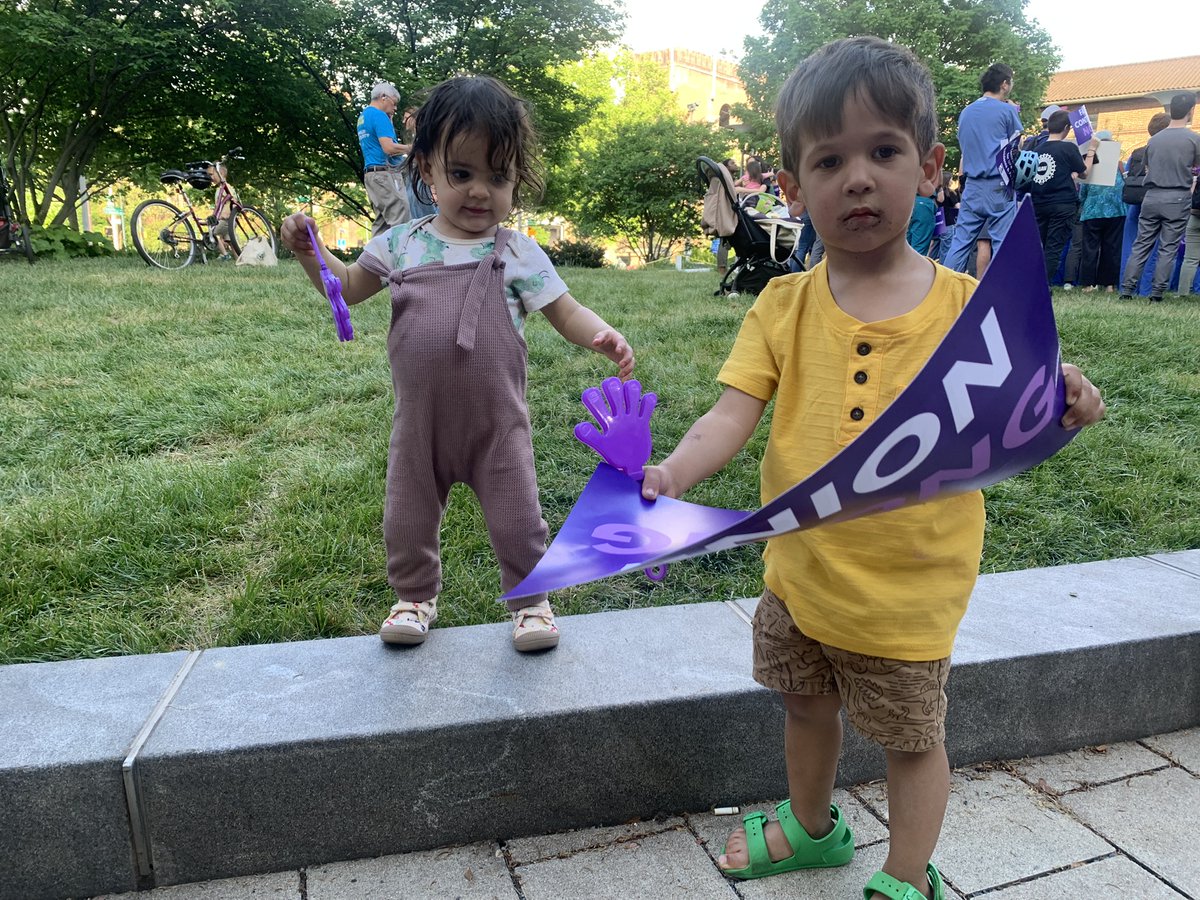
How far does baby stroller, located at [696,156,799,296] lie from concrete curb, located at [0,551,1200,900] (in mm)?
6218

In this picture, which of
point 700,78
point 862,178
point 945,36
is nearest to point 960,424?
point 862,178

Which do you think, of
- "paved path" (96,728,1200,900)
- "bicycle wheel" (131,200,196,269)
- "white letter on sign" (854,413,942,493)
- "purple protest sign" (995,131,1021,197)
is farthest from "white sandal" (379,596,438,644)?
"bicycle wheel" (131,200,196,269)

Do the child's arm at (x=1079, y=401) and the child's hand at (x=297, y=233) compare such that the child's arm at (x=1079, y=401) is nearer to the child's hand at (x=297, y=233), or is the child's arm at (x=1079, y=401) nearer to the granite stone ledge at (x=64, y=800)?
the child's hand at (x=297, y=233)

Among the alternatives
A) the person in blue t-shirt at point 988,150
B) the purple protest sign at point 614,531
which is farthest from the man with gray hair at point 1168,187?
the purple protest sign at point 614,531

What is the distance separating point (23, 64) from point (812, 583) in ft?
58.2

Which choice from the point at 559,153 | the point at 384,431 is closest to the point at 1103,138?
the point at 384,431

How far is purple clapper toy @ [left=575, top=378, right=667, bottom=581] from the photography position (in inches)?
57.7

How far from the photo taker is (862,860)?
1729mm

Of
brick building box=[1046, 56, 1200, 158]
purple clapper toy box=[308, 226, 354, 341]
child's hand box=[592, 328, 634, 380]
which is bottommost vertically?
child's hand box=[592, 328, 634, 380]

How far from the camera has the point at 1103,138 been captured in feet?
33.7

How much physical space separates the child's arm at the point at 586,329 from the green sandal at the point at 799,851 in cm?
100

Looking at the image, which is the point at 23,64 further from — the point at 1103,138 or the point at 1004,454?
the point at 1004,454

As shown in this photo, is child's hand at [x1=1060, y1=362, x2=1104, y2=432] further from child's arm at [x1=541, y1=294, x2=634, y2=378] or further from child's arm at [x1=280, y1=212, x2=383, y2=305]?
child's arm at [x1=280, y1=212, x2=383, y2=305]

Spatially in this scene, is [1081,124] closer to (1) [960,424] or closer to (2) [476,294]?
(2) [476,294]
